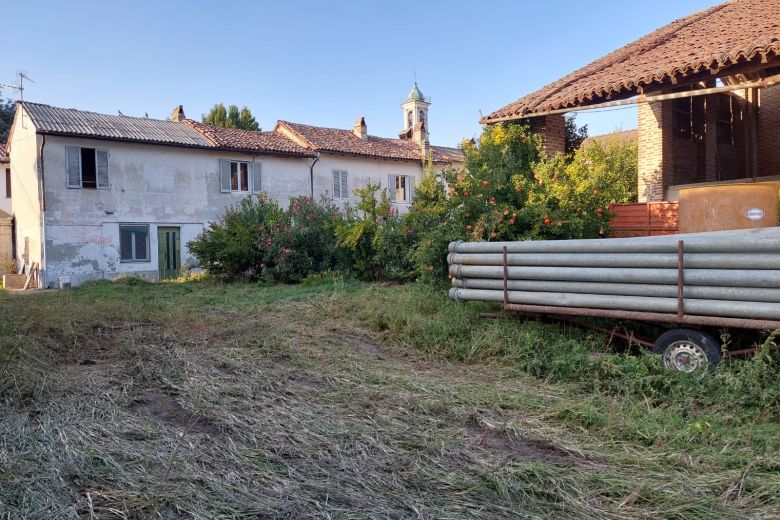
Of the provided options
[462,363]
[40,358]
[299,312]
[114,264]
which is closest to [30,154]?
[114,264]

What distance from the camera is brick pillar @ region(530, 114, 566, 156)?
11273 mm

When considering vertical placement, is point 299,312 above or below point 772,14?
below

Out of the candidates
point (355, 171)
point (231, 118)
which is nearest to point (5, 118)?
point (231, 118)

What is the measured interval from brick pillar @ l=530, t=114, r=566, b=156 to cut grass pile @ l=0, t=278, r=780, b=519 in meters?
5.13

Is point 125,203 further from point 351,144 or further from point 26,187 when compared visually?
point 351,144

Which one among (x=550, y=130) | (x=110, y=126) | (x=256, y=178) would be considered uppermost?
(x=110, y=126)

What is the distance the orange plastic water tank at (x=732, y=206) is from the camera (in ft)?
22.9

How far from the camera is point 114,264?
19359mm

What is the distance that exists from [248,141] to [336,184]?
4.27m

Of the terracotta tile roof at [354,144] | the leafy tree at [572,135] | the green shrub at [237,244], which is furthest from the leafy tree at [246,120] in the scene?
the leafy tree at [572,135]

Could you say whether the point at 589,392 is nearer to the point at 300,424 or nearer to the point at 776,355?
the point at 776,355

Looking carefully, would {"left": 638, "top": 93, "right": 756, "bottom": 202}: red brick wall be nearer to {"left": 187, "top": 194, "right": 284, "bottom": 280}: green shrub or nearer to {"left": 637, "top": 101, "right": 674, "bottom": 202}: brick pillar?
{"left": 637, "top": 101, "right": 674, "bottom": 202}: brick pillar

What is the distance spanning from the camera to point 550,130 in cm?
1136

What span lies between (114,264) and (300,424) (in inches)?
686
